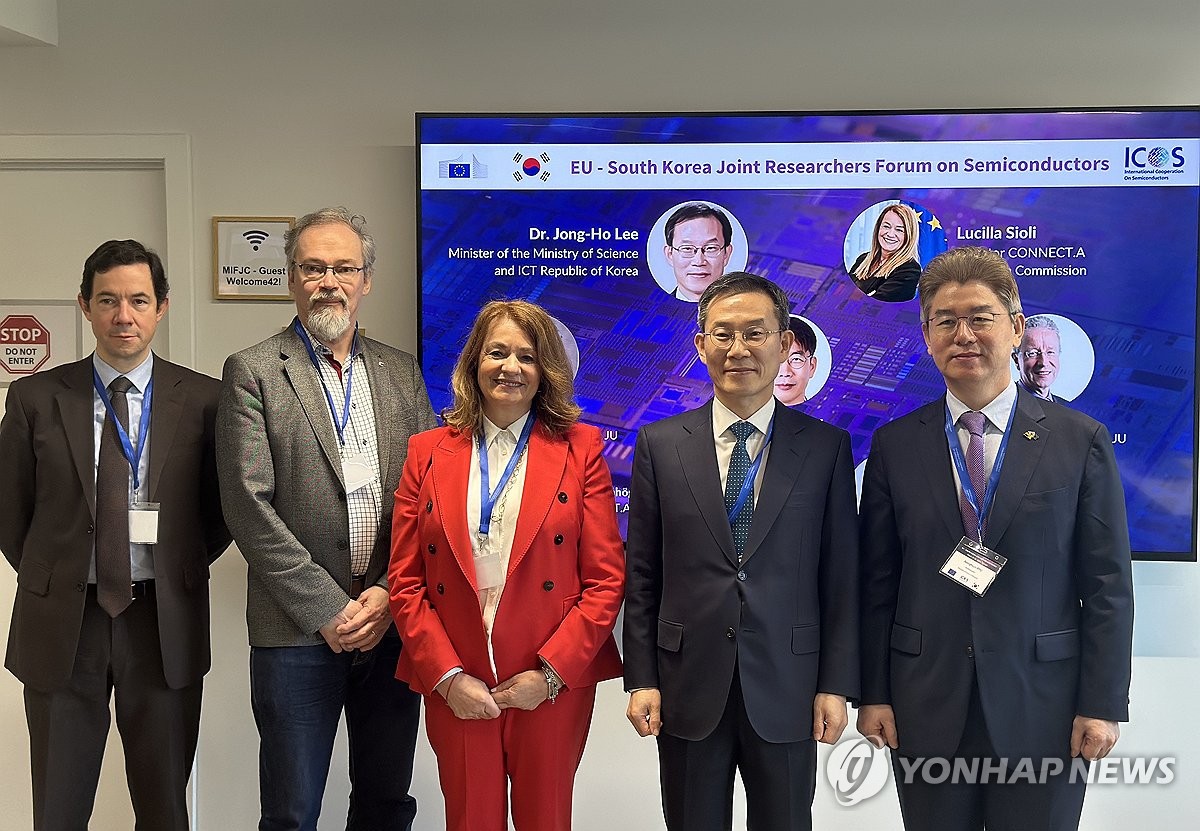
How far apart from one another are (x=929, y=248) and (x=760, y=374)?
122 centimetres

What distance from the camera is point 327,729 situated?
249cm

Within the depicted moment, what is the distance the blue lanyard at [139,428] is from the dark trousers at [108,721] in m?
0.33

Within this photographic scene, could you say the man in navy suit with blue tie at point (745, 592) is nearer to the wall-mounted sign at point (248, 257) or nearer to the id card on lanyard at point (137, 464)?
the id card on lanyard at point (137, 464)

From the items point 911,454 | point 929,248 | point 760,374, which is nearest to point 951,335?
point 911,454

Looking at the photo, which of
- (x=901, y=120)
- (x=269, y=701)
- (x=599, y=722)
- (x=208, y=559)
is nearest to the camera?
(x=269, y=701)

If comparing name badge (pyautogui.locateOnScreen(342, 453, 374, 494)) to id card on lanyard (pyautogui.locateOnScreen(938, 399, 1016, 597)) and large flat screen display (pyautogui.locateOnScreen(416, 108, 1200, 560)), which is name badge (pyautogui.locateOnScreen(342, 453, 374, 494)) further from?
id card on lanyard (pyautogui.locateOnScreen(938, 399, 1016, 597))

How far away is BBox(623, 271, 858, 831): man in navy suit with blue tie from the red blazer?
0.34 ft

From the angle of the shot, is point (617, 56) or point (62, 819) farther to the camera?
point (617, 56)

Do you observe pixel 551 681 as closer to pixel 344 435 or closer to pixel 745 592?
pixel 745 592

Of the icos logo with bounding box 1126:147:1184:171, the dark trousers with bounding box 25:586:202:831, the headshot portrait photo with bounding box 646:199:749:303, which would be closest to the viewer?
the dark trousers with bounding box 25:586:202:831

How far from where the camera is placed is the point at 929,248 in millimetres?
3080

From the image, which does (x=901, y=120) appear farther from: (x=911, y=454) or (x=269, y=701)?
(x=269, y=701)

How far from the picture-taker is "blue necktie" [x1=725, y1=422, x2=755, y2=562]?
7.00 ft

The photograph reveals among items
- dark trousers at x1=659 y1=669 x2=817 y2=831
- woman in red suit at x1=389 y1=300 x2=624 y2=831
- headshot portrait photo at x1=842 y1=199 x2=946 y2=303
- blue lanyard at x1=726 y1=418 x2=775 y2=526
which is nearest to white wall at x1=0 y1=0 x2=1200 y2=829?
headshot portrait photo at x1=842 y1=199 x2=946 y2=303
